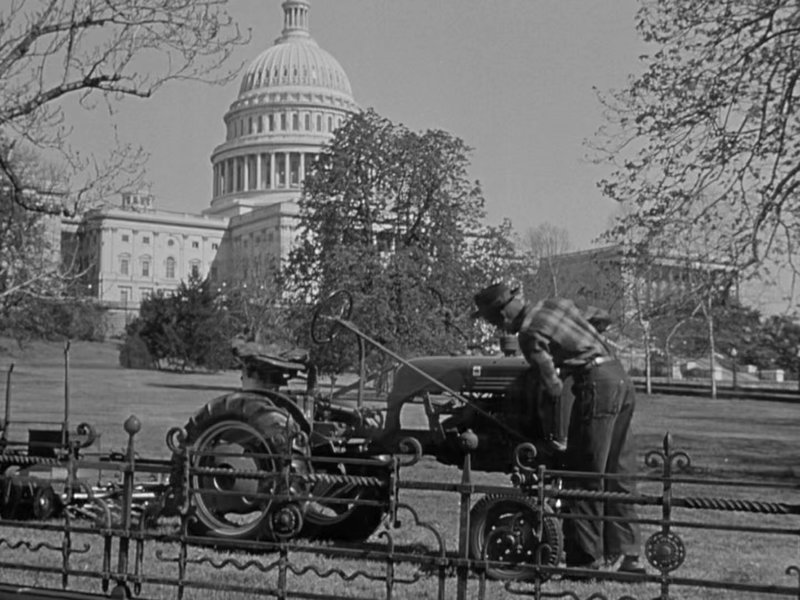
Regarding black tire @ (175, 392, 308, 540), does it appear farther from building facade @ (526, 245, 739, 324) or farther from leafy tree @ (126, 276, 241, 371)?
leafy tree @ (126, 276, 241, 371)

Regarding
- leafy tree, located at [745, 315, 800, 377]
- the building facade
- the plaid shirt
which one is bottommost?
the plaid shirt

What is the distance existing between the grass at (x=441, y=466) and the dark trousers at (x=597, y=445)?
0.26 metres

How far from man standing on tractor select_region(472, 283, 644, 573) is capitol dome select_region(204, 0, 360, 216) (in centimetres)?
10651

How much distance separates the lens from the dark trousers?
7707mm

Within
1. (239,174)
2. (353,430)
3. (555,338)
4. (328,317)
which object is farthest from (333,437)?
(239,174)

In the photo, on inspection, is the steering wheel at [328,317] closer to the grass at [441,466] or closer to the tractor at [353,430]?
the tractor at [353,430]

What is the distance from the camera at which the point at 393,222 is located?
109 feet

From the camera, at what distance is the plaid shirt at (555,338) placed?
770 cm

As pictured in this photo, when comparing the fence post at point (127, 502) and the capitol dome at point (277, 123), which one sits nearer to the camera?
the fence post at point (127, 502)

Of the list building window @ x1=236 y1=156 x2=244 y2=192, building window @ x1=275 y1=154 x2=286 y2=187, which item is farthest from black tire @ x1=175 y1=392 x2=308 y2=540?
building window @ x1=236 y1=156 x2=244 y2=192

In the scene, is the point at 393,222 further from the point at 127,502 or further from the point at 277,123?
the point at 277,123

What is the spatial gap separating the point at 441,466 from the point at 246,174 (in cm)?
10605

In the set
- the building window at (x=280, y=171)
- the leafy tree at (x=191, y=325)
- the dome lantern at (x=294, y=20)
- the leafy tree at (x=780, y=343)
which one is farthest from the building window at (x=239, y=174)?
the leafy tree at (x=780, y=343)

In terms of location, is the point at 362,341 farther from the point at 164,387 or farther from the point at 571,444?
the point at 164,387
